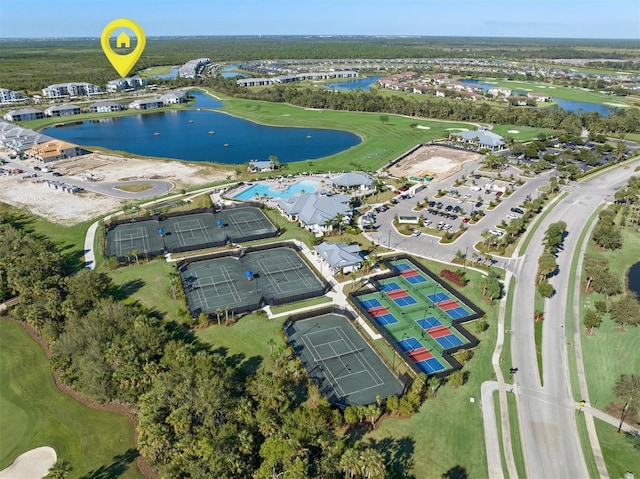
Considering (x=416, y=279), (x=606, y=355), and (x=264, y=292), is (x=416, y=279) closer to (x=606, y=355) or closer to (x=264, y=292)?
(x=264, y=292)

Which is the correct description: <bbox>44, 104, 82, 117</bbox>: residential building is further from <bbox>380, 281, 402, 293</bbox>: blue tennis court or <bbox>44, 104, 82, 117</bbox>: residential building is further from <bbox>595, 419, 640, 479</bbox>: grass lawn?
<bbox>595, 419, 640, 479</bbox>: grass lawn

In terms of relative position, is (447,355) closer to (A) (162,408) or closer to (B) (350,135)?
(A) (162,408)

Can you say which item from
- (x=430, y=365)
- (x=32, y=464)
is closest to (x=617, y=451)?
(x=430, y=365)

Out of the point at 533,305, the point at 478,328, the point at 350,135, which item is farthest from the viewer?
the point at 350,135

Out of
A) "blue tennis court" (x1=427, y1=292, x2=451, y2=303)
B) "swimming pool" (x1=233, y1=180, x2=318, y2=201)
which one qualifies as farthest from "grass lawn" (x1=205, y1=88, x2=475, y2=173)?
"blue tennis court" (x1=427, y1=292, x2=451, y2=303)

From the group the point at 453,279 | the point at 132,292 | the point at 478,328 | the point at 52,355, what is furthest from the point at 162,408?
the point at 453,279

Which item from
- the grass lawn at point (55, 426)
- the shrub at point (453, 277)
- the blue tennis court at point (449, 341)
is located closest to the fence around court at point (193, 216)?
the grass lawn at point (55, 426)

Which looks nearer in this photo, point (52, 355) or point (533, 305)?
point (52, 355)

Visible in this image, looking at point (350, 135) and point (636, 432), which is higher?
point (350, 135)

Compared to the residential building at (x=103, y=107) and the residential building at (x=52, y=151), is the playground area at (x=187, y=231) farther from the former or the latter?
the residential building at (x=103, y=107)
